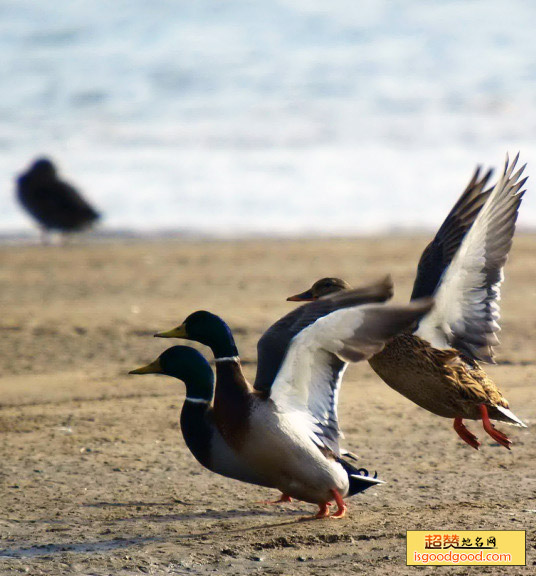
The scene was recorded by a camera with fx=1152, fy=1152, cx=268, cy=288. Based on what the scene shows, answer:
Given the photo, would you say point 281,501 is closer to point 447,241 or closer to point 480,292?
point 480,292

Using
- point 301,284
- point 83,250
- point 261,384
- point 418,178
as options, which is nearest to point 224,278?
point 301,284

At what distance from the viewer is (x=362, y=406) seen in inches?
282

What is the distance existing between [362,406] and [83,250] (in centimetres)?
857

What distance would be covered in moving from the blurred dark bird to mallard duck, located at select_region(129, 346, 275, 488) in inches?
442

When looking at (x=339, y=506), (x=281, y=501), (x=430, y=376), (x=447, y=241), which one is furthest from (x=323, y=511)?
(x=447, y=241)

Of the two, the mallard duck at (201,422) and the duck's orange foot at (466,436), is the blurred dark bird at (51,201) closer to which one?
the duck's orange foot at (466,436)

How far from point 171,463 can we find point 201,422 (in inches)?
43.8

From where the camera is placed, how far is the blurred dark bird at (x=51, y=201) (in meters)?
16.1

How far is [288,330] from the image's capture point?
4.64 meters

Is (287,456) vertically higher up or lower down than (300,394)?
lower down

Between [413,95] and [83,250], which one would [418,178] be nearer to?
[83,250]

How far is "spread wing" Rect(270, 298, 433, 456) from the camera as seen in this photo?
14.5ft

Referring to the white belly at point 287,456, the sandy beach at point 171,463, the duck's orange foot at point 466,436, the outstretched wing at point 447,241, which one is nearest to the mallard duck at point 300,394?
the white belly at point 287,456

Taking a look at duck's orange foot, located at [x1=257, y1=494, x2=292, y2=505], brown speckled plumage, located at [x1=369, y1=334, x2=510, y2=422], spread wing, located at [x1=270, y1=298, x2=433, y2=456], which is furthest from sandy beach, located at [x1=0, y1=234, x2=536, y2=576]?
spread wing, located at [x1=270, y1=298, x2=433, y2=456]
